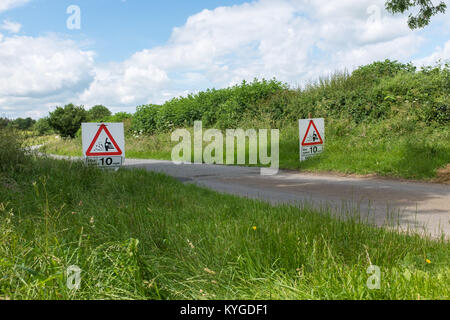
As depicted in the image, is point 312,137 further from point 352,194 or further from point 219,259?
point 219,259

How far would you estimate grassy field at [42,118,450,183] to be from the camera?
11609 mm

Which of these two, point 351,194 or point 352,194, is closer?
point 352,194

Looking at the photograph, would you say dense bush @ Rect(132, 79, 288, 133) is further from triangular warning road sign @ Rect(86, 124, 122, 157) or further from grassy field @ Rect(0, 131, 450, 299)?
grassy field @ Rect(0, 131, 450, 299)

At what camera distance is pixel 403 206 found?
288 inches

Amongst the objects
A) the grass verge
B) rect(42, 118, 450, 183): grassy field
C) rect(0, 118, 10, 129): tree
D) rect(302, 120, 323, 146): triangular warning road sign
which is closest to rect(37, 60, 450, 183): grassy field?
rect(42, 118, 450, 183): grassy field

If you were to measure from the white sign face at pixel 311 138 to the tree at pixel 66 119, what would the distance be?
134 feet

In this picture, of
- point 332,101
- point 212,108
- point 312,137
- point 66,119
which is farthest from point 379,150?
point 66,119

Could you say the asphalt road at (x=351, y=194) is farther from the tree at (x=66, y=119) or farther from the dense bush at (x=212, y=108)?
the tree at (x=66, y=119)

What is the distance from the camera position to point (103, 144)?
32.1ft

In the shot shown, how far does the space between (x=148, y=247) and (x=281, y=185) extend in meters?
6.55

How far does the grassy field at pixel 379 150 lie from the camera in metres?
11.6

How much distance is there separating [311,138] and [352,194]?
7067 millimetres
